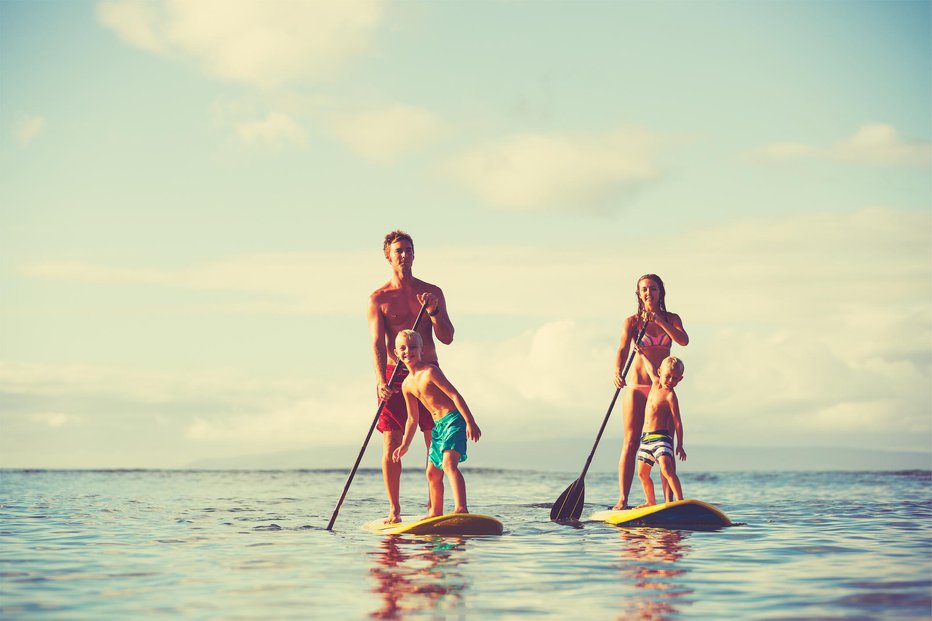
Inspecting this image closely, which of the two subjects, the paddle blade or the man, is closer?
the man

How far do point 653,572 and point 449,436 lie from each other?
2.77m

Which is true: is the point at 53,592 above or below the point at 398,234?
below

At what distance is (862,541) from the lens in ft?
31.7

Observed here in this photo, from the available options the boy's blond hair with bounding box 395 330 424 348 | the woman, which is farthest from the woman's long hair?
the boy's blond hair with bounding box 395 330 424 348

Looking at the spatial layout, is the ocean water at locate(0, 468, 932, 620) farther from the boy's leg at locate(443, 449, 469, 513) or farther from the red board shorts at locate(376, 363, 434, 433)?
the red board shorts at locate(376, 363, 434, 433)

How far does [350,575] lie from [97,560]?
2.43 m

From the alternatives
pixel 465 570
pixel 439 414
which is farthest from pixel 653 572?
pixel 439 414

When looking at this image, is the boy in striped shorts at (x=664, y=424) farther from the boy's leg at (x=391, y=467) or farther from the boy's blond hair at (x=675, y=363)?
the boy's leg at (x=391, y=467)

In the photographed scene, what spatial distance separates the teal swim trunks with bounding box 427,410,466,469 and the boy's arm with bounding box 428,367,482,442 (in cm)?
10

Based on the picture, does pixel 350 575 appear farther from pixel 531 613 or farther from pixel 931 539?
pixel 931 539

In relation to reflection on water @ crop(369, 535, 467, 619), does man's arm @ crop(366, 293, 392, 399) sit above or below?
above

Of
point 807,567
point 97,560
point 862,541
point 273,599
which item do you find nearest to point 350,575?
point 273,599

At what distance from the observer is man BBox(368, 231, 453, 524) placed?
10.2m

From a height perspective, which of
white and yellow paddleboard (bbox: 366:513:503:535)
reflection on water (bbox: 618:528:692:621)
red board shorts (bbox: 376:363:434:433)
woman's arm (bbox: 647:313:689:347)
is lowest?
reflection on water (bbox: 618:528:692:621)
